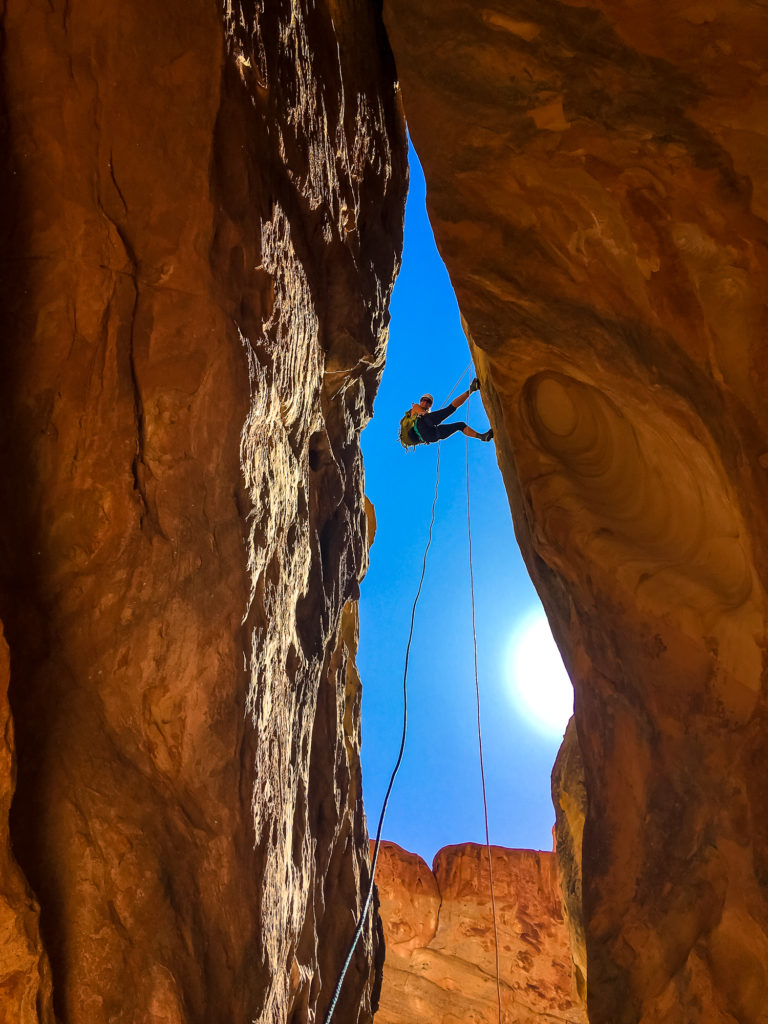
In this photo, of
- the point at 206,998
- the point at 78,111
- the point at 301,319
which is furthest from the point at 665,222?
the point at 206,998

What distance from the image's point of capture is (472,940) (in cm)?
1334

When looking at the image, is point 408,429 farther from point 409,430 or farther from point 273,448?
point 273,448

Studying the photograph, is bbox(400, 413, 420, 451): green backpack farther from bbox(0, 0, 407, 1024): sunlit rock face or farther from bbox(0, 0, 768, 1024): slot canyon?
bbox(0, 0, 407, 1024): sunlit rock face

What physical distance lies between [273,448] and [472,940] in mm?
12684

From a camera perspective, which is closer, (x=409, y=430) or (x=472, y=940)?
(x=409, y=430)

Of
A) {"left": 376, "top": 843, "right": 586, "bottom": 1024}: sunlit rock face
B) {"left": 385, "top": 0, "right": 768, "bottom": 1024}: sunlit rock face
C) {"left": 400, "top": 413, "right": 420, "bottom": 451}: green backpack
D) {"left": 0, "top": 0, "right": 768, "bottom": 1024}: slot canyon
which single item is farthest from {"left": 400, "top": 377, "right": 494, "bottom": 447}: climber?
{"left": 376, "top": 843, "right": 586, "bottom": 1024}: sunlit rock face

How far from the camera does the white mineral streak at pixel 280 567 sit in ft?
12.7

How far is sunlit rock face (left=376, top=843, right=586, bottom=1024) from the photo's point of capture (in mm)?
12539

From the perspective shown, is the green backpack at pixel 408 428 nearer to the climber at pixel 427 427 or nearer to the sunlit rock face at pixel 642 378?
the climber at pixel 427 427

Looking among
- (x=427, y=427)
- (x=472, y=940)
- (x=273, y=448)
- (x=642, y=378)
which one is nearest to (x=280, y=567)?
(x=273, y=448)

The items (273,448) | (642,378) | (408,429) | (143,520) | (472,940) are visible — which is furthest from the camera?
(472,940)

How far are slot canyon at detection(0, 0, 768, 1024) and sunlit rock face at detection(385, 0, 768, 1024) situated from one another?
18 millimetres

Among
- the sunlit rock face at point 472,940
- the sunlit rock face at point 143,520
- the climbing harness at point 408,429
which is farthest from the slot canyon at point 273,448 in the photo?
the sunlit rock face at point 472,940

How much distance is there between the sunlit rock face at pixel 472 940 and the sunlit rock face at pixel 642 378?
9968 mm
